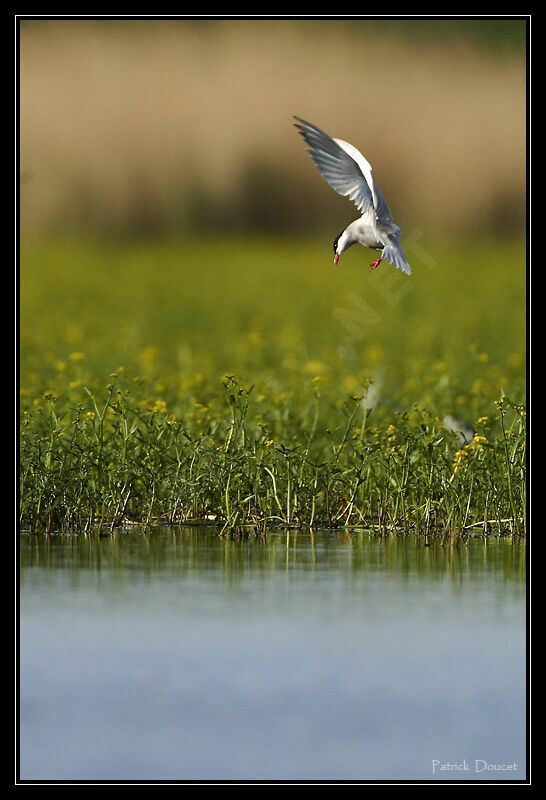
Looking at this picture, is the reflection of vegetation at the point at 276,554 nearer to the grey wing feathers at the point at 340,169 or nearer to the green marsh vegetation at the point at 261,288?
the green marsh vegetation at the point at 261,288

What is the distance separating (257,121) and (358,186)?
24.8 ft

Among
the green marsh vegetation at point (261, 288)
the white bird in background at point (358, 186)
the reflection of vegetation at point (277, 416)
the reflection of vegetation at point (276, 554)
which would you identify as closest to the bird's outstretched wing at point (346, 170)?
the white bird in background at point (358, 186)

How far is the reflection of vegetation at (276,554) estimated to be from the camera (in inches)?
302

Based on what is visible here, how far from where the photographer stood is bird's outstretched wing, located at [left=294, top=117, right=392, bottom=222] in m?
7.16

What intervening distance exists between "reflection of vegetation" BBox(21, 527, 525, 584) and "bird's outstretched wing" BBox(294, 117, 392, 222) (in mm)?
1664

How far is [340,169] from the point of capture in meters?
7.24

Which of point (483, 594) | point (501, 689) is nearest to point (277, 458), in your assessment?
point (483, 594)

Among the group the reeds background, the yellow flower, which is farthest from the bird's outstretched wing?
the reeds background

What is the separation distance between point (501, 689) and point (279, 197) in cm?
1032

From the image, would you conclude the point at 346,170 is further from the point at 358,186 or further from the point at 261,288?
the point at 261,288

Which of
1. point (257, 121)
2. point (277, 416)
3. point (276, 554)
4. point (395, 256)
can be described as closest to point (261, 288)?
point (257, 121)

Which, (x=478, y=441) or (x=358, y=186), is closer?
(x=358, y=186)

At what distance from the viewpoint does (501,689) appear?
6.58m
